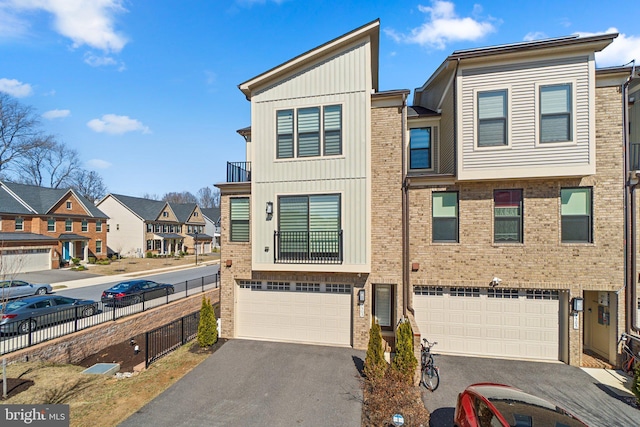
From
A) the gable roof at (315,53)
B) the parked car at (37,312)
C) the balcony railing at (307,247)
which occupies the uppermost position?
the gable roof at (315,53)

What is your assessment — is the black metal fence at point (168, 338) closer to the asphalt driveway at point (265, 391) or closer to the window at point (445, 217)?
the asphalt driveway at point (265, 391)

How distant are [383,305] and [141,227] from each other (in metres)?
39.3

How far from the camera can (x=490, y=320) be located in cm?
904

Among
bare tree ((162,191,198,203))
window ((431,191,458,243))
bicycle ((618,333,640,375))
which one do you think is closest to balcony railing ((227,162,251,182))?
window ((431,191,458,243))

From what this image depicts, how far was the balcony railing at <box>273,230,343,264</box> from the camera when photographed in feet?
31.0

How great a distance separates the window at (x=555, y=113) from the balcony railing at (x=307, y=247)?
22.4ft

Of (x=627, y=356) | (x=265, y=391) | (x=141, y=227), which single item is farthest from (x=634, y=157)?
(x=141, y=227)

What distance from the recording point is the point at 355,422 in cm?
613

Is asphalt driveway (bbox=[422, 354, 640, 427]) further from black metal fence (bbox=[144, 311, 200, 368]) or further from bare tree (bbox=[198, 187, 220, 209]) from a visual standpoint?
bare tree (bbox=[198, 187, 220, 209])

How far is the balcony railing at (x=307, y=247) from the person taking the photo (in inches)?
372

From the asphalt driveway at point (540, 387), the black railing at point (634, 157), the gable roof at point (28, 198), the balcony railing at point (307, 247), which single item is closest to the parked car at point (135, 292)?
→ the balcony railing at point (307, 247)

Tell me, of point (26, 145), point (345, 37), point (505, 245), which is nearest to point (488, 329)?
point (505, 245)

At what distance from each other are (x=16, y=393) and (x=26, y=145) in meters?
52.2

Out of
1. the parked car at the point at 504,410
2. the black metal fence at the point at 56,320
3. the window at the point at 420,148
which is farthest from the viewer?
the window at the point at 420,148
